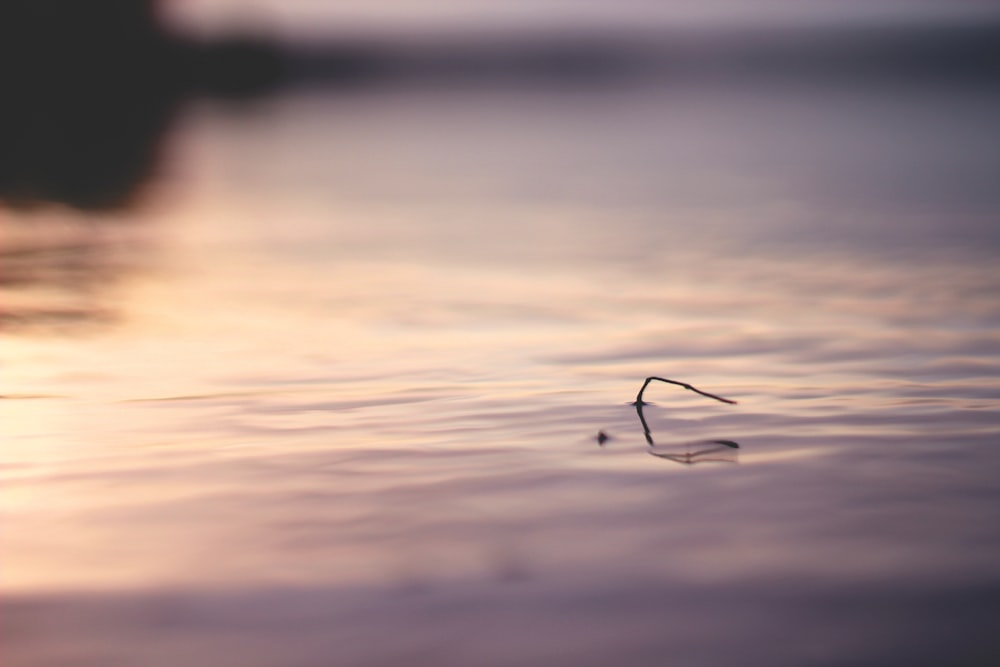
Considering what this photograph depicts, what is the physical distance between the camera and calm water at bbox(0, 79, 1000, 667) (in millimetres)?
1064

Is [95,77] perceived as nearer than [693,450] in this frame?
No

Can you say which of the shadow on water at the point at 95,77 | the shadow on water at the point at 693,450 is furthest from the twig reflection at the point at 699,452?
the shadow on water at the point at 95,77

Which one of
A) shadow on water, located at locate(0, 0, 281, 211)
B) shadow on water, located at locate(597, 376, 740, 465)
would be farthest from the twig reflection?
shadow on water, located at locate(0, 0, 281, 211)

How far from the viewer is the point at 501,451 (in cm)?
158

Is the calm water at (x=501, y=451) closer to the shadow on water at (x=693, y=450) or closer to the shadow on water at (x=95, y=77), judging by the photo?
the shadow on water at (x=693, y=450)

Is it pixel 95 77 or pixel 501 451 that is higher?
pixel 95 77

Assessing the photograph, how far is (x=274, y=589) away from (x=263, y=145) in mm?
8656

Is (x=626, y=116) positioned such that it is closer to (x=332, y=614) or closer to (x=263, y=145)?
(x=263, y=145)

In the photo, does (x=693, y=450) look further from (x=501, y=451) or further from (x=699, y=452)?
(x=501, y=451)

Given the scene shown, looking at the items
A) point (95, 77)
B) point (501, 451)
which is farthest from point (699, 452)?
point (95, 77)

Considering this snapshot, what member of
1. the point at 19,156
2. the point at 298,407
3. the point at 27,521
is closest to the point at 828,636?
the point at 27,521

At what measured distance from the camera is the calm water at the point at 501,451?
1.06m

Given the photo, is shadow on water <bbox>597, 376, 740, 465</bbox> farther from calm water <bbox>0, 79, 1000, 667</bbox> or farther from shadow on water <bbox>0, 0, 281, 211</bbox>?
shadow on water <bbox>0, 0, 281, 211</bbox>

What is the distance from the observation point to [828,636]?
1033 millimetres
